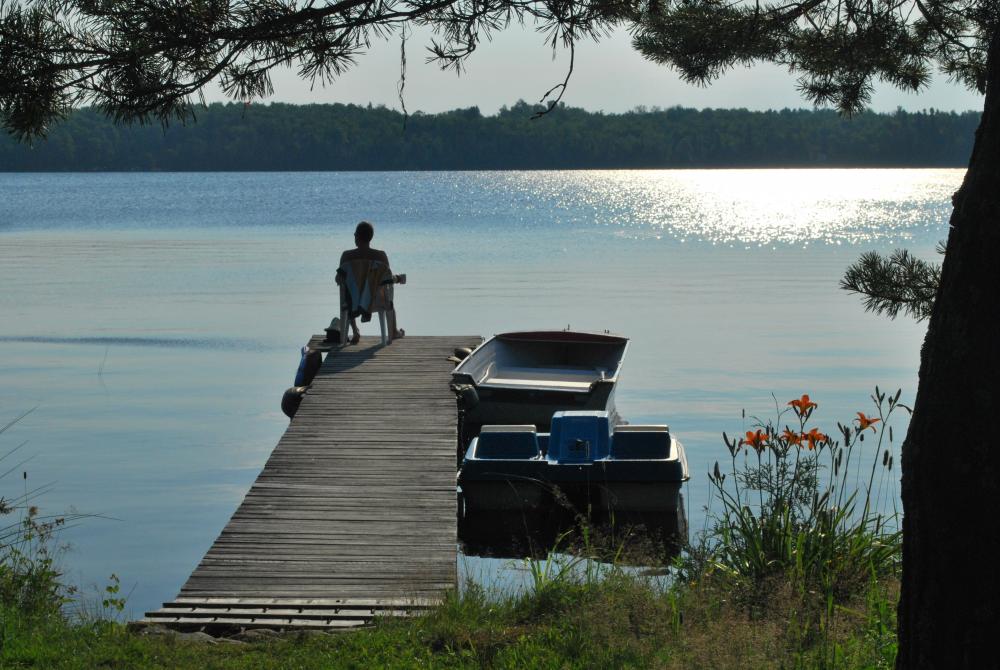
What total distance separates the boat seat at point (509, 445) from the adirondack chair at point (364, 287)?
122 inches

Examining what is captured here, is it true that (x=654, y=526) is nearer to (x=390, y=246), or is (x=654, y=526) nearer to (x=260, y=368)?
(x=260, y=368)

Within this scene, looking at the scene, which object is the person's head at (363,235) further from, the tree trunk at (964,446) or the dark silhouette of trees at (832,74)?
the tree trunk at (964,446)

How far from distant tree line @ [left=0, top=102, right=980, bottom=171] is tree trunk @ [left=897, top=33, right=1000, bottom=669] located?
13020 cm

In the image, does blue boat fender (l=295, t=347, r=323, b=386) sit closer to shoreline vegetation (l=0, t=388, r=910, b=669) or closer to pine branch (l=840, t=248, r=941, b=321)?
shoreline vegetation (l=0, t=388, r=910, b=669)

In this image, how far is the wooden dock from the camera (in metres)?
6.35

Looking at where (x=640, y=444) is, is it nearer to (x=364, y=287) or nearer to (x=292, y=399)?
(x=364, y=287)

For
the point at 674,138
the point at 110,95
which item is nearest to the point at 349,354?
the point at 110,95

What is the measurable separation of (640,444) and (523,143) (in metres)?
136

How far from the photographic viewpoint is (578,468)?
10016 mm

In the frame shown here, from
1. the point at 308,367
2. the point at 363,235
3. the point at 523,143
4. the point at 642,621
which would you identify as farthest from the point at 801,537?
the point at 523,143

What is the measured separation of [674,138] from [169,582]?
141 metres

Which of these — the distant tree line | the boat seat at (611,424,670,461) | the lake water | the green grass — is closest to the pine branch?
the green grass

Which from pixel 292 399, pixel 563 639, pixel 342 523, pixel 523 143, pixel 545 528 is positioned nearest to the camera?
pixel 563 639

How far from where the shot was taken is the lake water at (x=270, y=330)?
12.4 m
